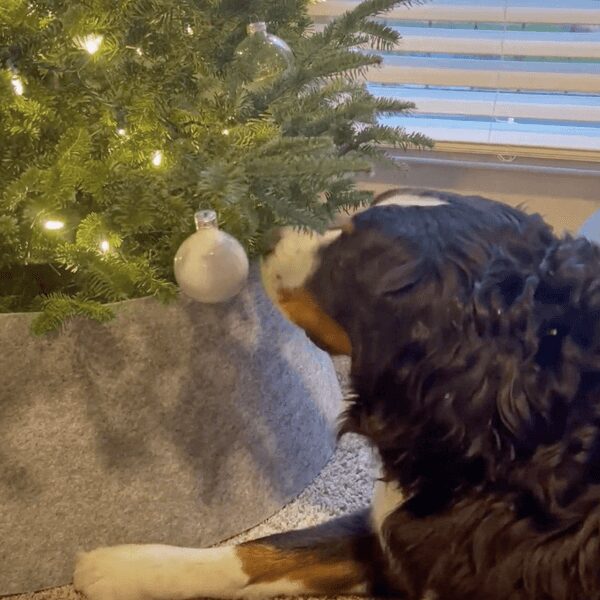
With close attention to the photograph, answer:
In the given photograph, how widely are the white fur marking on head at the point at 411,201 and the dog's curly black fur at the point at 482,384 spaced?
2 centimetres

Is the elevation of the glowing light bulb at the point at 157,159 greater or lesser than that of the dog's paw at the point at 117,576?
greater

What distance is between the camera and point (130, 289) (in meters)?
1.00

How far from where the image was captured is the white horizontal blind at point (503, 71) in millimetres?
1643

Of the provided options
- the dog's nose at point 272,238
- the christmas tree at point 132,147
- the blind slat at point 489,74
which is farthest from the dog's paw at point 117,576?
the blind slat at point 489,74

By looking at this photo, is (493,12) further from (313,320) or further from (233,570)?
(233,570)

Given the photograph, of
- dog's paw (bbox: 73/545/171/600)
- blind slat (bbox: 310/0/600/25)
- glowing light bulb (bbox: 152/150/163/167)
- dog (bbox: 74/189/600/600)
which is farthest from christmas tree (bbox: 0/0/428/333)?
blind slat (bbox: 310/0/600/25)

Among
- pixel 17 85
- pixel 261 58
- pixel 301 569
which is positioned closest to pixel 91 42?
pixel 17 85

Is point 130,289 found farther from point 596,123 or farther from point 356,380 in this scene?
point 596,123

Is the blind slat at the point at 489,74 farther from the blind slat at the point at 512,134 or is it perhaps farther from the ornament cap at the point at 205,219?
the ornament cap at the point at 205,219

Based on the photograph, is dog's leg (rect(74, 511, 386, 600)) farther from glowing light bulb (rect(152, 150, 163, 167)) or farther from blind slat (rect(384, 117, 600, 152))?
blind slat (rect(384, 117, 600, 152))

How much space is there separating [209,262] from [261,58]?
308 millimetres

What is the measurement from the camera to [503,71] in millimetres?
1714

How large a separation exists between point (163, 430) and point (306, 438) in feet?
0.86

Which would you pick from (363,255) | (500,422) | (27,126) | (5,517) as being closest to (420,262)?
(363,255)
